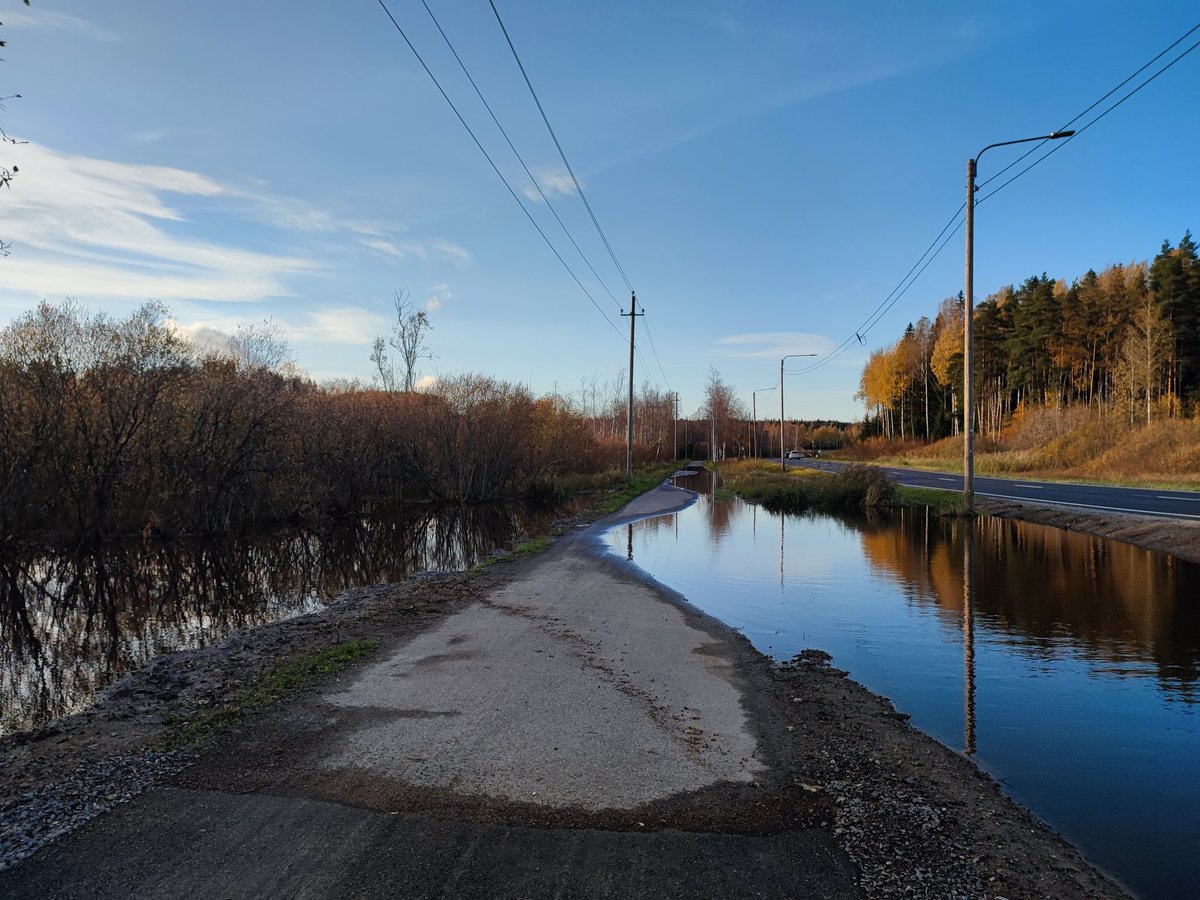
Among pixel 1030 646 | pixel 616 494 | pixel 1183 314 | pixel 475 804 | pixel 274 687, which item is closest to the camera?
pixel 475 804

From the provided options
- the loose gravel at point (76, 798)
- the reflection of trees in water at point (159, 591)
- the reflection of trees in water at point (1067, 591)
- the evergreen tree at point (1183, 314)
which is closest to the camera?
the loose gravel at point (76, 798)

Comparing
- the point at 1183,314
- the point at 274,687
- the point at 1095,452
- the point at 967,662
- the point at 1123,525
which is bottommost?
the point at 967,662

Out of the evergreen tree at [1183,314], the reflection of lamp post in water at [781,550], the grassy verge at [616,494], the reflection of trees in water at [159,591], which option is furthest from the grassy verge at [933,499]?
the evergreen tree at [1183,314]

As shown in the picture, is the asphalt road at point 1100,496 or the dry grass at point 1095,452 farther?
the dry grass at point 1095,452

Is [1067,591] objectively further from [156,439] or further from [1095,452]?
[1095,452]

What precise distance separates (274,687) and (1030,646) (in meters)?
8.45

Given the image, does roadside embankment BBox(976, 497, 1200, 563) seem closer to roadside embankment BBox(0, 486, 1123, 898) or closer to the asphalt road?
the asphalt road

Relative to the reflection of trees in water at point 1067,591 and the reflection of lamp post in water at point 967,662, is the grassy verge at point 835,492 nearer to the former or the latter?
the reflection of trees in water at point 1067,591

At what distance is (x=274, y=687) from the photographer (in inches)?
245

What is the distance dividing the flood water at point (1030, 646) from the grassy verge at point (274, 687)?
4.78m

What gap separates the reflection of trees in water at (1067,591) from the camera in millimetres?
8148

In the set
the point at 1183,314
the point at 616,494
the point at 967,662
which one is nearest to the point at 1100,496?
the point at 616,494

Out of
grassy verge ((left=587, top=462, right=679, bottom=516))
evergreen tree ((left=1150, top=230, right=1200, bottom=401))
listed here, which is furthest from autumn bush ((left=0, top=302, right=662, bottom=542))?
evergreen tree ((left=1150, top=230, right=1200, bottom=401))

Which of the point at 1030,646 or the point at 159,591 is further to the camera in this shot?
the point at 159,591
